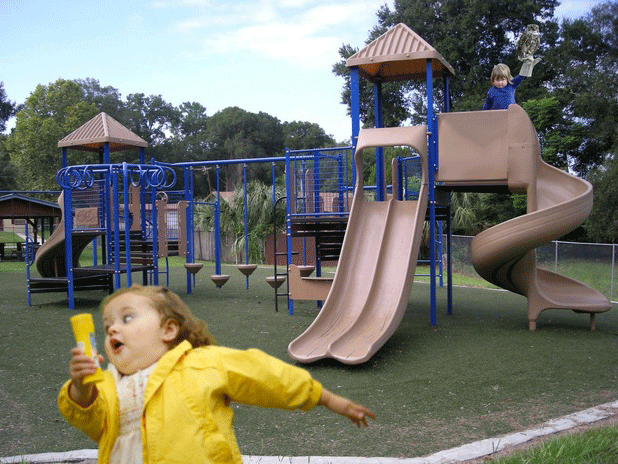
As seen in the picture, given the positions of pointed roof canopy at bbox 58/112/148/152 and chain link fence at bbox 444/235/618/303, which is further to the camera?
chain link fence at bbox 444/235/618/303

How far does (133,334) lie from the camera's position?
95.9 inches

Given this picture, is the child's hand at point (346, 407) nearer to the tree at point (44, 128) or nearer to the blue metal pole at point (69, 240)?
the blue metal pole at point (69, 240)

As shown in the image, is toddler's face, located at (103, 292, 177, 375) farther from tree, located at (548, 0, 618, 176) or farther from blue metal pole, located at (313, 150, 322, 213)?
tree, located at (548, 0, 618, 176)

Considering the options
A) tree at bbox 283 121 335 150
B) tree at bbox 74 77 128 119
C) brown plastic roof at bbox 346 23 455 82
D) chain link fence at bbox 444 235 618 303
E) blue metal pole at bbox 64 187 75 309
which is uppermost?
tree at bbox 74 77 128 119

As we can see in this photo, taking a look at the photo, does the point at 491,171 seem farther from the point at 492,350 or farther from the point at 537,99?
the point at 537,99

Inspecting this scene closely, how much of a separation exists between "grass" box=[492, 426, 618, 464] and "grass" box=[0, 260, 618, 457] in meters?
0.75

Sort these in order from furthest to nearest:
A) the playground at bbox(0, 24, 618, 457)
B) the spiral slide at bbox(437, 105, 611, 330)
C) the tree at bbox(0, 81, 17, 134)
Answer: the tree at bbox(0, 81, 17, 134), the spiral slide at bbox(437, 105, 611, 330), the playground at bbox(0, 24, 618, 457)

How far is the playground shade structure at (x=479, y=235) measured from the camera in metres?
8.94

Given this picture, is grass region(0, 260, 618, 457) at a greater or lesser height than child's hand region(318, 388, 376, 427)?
lesser

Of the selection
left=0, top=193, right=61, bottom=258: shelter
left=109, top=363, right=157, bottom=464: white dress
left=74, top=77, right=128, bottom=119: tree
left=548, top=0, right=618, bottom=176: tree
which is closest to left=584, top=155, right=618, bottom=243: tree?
left=548, top=0, right=618, bottom=176: tree

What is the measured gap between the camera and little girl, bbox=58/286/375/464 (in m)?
2.37

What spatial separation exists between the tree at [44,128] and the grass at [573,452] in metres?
38.6

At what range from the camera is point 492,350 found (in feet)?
27.9

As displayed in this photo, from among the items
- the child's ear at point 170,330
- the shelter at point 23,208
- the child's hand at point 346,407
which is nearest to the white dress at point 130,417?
the child's ear at point 170,330
